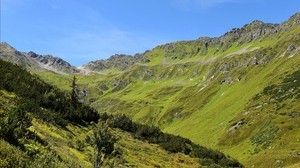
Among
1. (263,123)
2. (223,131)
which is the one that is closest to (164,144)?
(263,123)

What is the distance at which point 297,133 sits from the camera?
110625mm

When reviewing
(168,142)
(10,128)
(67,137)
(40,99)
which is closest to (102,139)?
(10,128)

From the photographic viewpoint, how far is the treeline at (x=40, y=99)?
5275 centimetres

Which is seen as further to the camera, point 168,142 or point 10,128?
point 168,142

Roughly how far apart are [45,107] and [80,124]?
7805 mm

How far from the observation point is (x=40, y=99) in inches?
2312

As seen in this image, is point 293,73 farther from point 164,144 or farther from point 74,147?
point 74,147

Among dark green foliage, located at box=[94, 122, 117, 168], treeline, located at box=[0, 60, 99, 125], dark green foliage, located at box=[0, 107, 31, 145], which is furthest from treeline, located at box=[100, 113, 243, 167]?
dark green foliage, located at box=[0, 107, 31, 145]

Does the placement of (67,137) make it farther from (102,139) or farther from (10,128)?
(10,128)

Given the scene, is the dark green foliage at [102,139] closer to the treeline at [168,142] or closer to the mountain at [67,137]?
the mountain at [67,137]

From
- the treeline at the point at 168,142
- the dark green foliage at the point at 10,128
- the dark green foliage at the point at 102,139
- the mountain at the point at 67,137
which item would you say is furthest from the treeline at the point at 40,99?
the dark green foliage at the point at 102,139

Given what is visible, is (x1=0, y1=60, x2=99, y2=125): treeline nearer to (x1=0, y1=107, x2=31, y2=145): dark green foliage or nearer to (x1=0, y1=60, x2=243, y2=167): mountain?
(x1=0, y1=60, x2=243, y2=167): mountain

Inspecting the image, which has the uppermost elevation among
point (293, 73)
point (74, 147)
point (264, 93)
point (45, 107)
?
point (293, 73)

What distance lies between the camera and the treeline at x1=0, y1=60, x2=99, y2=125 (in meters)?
52.8
